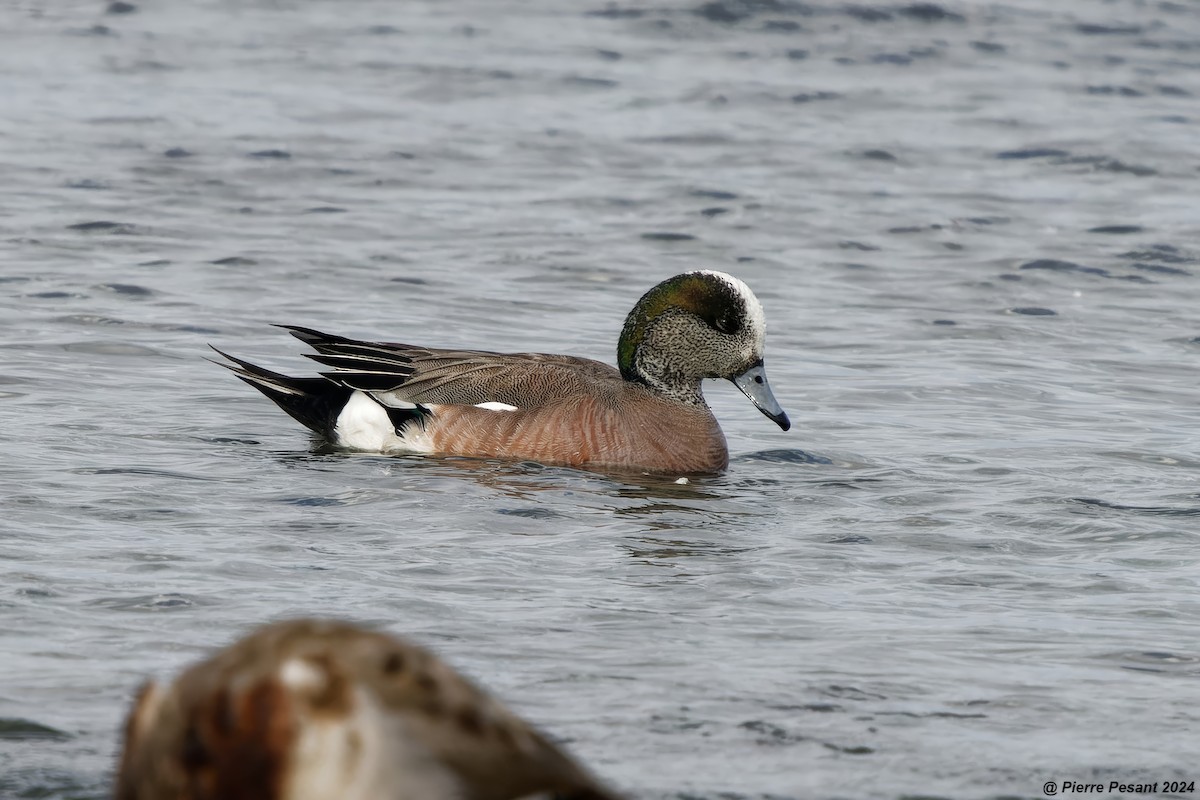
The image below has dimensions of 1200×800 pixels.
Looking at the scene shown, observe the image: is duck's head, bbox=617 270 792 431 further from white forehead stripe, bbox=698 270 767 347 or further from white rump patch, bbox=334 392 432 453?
white rump patch, bbox=334 392 432 453

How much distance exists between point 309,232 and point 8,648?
9.16m

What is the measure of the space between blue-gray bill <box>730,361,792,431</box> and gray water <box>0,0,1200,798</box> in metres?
0.20

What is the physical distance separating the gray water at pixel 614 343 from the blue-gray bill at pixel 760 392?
20cm

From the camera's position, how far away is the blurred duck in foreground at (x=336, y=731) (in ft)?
9.61

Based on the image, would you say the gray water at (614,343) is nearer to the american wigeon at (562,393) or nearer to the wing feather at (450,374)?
the american wigeon at (562,393)

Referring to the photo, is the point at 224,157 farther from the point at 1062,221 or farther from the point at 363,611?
the point at 363,611

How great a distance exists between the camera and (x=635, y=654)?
590 cm

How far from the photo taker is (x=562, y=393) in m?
9.26

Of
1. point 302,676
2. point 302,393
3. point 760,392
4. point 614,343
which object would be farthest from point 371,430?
point 302,676

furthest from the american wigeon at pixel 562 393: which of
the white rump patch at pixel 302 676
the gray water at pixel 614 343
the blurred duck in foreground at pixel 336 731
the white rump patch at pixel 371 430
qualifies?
the white rump patch at pixel 302 676

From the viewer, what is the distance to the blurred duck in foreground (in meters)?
2.93

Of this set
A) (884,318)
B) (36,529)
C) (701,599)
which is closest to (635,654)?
(701,599)

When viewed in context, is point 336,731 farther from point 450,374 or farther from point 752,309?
point 752,309

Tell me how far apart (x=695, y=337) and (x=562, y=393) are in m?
0.84
